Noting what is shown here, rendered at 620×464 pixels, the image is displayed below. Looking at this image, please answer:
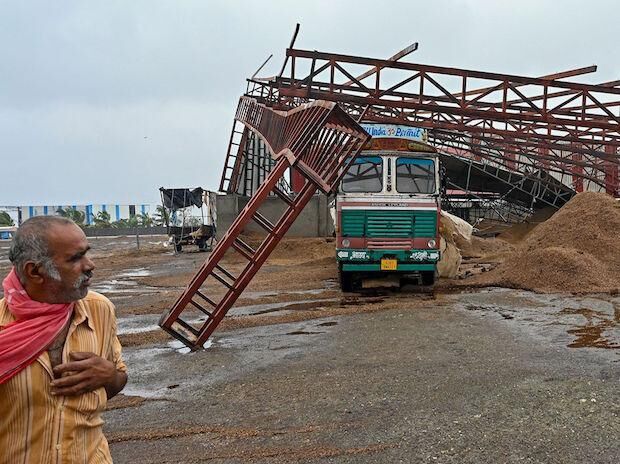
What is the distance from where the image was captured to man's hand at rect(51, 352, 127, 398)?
1.87 metres

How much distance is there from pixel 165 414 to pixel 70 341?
9.96ft

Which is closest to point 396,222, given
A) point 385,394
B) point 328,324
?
point 328,324

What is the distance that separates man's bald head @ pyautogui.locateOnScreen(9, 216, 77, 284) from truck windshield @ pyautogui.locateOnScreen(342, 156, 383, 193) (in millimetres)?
8767

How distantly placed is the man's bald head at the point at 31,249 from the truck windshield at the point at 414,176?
901cm

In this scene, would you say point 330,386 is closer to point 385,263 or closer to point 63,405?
point 63,405

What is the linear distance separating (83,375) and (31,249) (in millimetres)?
511

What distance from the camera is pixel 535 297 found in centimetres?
993

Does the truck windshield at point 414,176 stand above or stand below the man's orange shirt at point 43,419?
above

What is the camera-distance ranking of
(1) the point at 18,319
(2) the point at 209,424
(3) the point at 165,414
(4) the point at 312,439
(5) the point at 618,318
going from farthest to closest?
(5) the point at 618,318 → (3) the point at 165,414 → (2) the point at 209,424 → (4) the point at 312,439 → (1) the point at 18,319

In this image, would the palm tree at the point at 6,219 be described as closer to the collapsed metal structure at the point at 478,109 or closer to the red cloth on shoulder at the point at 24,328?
the collapsed metal structure at the point at 478,109

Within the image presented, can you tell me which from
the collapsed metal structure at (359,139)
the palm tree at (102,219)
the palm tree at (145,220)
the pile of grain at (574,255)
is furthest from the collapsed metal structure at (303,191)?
the palm tree at (145,220)

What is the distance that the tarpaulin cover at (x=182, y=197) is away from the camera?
88.6ft

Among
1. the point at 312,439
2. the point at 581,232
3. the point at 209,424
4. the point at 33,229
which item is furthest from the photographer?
the point at 581,232

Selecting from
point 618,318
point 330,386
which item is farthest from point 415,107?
point 330,386
